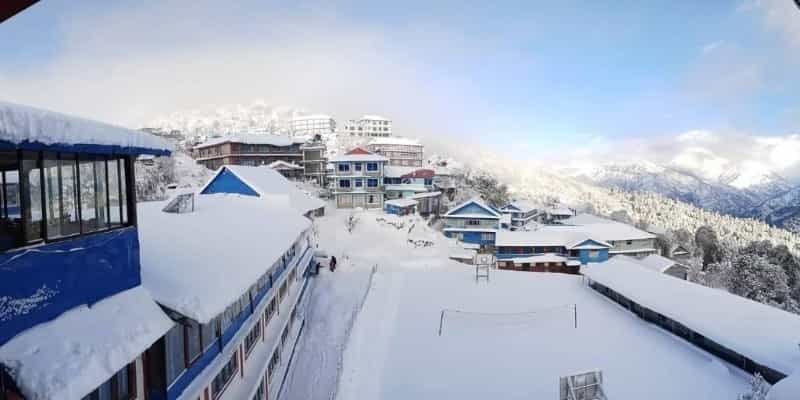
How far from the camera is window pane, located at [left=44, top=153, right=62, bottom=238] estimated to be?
4.75 m

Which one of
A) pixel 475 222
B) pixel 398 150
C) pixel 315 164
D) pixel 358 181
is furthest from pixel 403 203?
pixel 398 150

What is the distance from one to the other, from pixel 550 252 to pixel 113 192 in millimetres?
39251

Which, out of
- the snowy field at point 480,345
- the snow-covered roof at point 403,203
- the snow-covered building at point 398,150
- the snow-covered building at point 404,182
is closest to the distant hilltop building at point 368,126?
the snow-covered building at point 398,150

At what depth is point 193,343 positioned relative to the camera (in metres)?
7.55

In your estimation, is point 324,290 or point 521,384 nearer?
point 521,384

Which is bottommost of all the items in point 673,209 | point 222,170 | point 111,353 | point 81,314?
point 673,209

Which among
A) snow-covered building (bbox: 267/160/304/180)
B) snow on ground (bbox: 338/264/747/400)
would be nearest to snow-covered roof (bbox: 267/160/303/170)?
snow-covered building (bbox: 267/160/304/180)

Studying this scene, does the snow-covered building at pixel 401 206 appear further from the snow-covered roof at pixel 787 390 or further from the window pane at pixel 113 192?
the window pane at pixel 113 192

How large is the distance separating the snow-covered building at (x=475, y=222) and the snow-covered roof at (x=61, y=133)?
38.7 m

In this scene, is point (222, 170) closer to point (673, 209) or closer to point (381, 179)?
point (381, 179)

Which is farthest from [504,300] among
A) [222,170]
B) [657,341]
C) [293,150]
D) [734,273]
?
[293,150]

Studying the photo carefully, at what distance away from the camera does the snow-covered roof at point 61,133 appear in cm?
382

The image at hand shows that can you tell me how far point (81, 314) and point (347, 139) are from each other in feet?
311

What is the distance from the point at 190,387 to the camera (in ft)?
23.1
